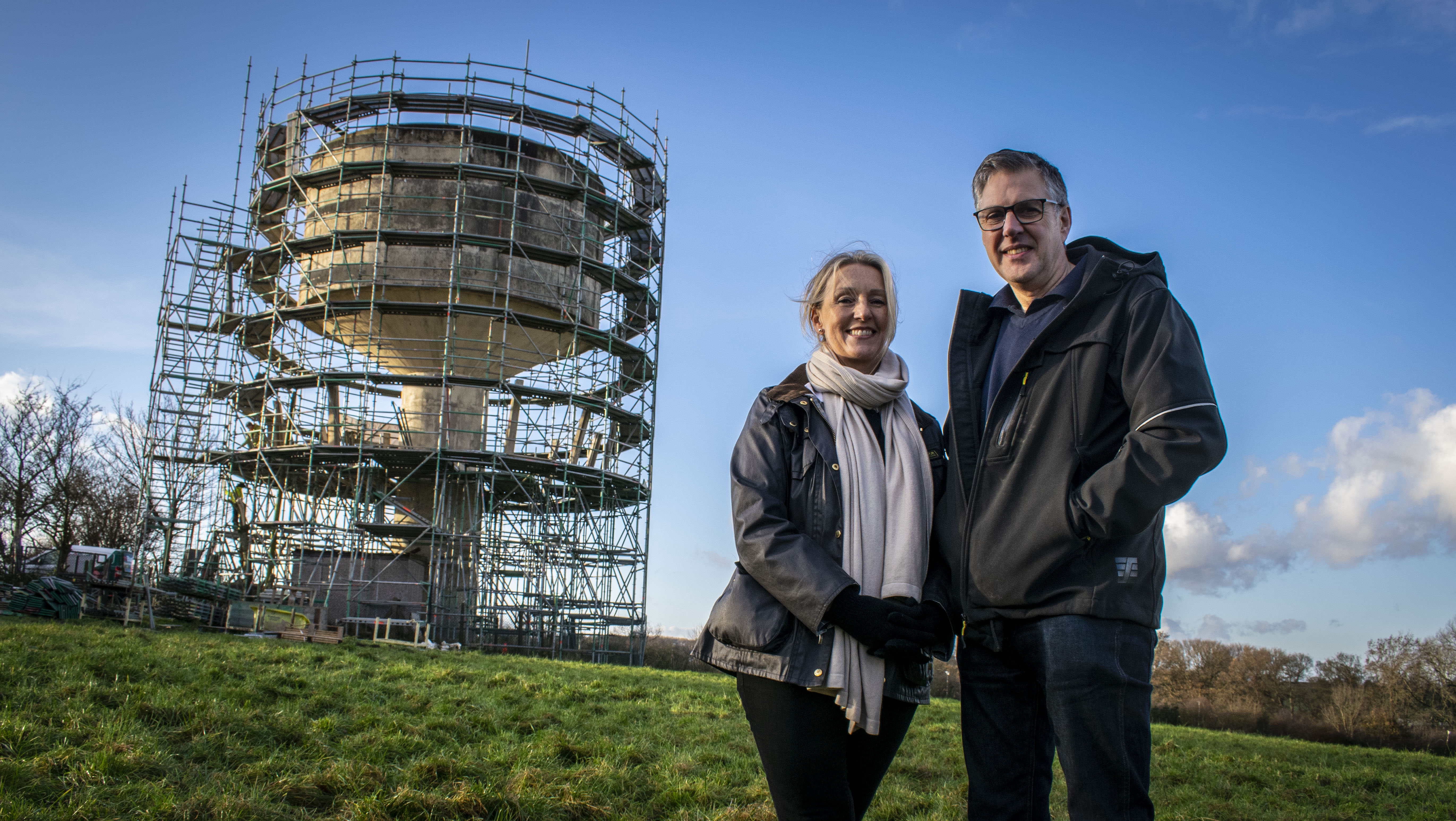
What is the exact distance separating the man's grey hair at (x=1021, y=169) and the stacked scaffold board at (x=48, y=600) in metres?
20.1

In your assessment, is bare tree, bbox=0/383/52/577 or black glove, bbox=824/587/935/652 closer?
black glove, bbox=824/587/935/652

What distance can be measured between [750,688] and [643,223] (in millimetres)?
27801

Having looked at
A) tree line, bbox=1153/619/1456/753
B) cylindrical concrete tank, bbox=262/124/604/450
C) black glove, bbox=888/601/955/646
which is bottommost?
tree line, bbox=1153/619/1456/753

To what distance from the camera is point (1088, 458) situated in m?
2.83

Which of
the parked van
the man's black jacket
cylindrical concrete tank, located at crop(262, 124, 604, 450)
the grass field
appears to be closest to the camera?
the man's black jacket

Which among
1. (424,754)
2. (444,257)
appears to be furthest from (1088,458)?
(444,257)

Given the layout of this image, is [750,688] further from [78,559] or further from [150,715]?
[78,559]

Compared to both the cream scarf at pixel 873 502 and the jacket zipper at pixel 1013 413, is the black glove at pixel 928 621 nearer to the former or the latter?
the cream scarf at pixel 873 502

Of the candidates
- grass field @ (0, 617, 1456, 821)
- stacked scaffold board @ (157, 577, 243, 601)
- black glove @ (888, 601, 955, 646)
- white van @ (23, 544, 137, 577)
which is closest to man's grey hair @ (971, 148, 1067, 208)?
black glove @ (888, 601, 955, 646)

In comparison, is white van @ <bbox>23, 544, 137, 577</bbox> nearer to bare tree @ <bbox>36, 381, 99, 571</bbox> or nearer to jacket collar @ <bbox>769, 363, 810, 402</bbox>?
bare tree @ <bbox>36, 381, 99, 571</bbox>

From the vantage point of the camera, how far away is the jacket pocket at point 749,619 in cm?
A: 295

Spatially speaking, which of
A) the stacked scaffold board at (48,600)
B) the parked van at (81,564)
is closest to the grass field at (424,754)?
the stacked scaffold board at (48,600)

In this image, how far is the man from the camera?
264 centimetres

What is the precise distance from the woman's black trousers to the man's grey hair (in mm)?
1713
